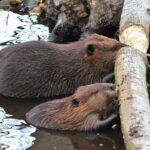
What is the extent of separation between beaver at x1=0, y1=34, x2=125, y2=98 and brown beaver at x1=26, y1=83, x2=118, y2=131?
35.8 inches

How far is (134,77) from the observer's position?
5457 millimetres

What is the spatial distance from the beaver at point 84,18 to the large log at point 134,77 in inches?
32.2

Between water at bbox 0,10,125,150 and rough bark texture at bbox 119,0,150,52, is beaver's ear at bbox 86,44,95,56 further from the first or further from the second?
water at bbox 0,10,125,150

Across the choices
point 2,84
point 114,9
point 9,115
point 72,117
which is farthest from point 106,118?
point 114,9

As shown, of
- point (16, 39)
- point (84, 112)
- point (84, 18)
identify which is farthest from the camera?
point (84, 18)

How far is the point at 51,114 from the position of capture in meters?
5.66

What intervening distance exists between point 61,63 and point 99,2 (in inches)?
68.2

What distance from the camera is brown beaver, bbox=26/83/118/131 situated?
558 centimetres

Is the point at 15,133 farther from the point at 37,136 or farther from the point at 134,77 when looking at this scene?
the point at 134,77

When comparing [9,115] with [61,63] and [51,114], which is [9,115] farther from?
[61,63]

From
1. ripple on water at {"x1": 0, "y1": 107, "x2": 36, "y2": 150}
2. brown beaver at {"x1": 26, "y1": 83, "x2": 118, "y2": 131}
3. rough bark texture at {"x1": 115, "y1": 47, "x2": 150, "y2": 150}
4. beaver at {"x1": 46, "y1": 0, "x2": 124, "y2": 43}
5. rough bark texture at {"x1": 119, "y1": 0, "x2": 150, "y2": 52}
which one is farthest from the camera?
beaver at {"x1": 46, "y1": 0, "x2": 124, "y2": 43}

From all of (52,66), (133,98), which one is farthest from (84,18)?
(133,98)

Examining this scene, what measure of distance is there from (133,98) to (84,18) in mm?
3400

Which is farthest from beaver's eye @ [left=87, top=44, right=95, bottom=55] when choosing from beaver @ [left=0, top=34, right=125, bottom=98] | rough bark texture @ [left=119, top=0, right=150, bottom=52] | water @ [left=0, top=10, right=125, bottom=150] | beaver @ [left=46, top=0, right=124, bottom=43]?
beaver @ [left=46, top=0, right=124, bottom=43]
